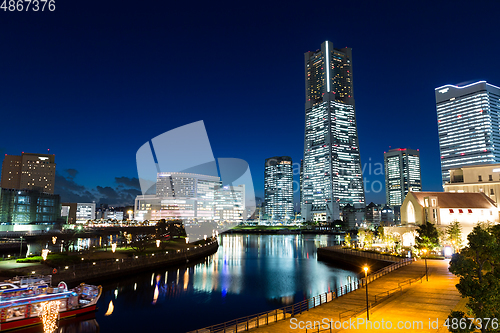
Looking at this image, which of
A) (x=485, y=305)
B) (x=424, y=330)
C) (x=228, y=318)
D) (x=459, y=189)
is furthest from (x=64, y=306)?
(x=459, y=189)

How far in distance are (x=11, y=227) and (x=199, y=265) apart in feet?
262

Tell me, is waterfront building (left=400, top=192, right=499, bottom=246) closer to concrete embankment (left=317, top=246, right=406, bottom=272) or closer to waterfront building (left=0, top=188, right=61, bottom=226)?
concrete embankment (left=317, top=246, right=406, bottom=272)

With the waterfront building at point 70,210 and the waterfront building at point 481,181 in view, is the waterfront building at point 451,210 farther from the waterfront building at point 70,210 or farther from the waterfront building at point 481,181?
the waterfront building at point 70,210

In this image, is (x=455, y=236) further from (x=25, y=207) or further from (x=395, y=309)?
(x=25, y=207)

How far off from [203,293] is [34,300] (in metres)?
18.8

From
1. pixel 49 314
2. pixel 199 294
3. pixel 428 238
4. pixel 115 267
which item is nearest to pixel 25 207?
pixel 115 267

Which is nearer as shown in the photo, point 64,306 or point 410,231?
point 64,306

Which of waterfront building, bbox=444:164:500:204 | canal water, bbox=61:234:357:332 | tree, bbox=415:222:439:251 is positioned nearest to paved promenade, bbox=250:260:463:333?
canal water, bbox=61:234:357:332

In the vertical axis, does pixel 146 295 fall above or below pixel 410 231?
below

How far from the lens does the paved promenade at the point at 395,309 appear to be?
743 inches

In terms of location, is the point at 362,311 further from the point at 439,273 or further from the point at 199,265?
the point at 199,265

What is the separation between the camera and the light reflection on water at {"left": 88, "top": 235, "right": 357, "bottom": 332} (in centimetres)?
2966

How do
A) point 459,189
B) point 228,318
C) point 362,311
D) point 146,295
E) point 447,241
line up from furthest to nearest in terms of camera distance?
point 459,189, point 447,241, point 146,295, point 228,318, point 362,311

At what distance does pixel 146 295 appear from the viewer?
124 feet
